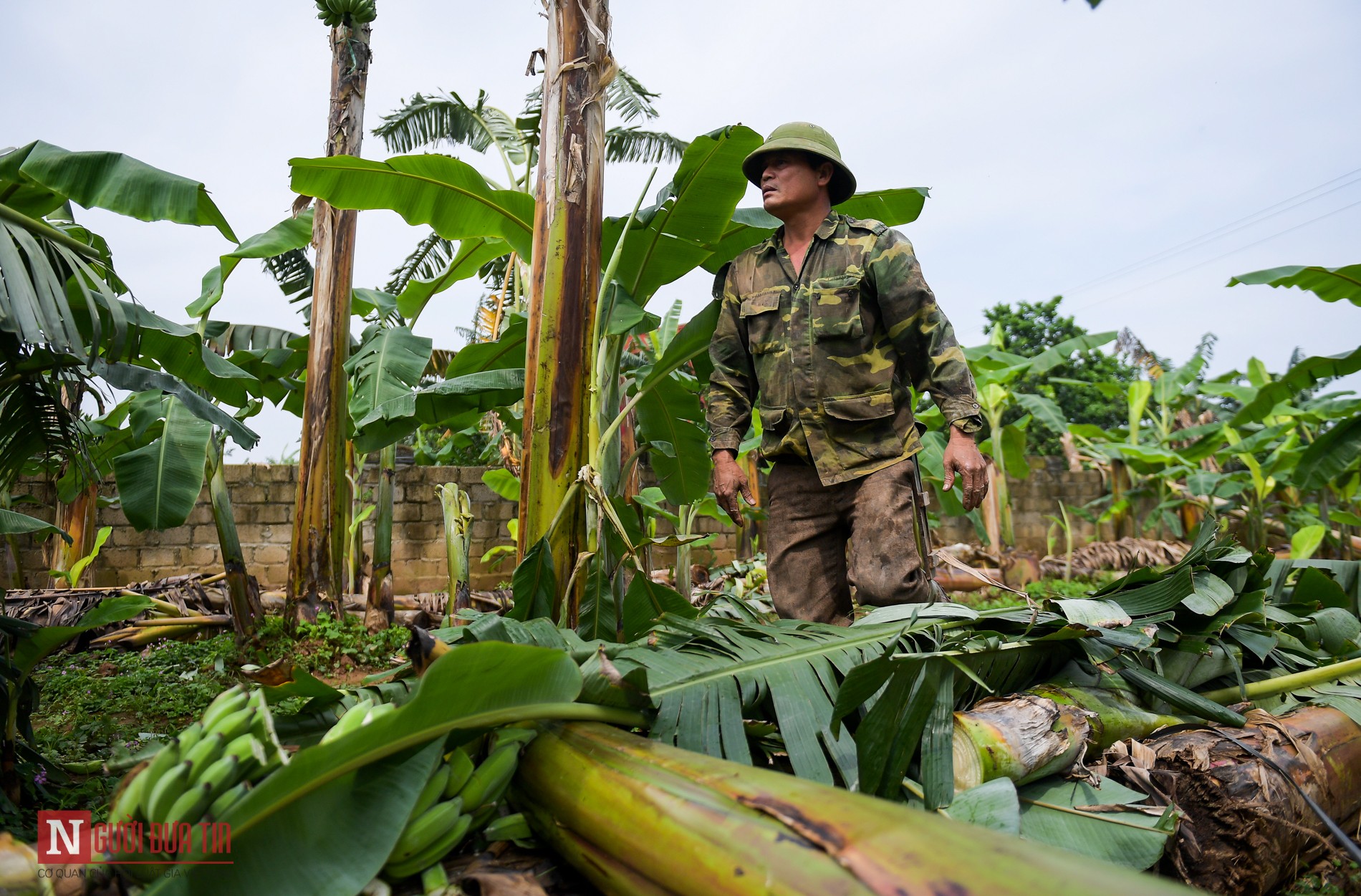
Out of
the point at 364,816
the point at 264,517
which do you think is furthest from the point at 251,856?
the point at 264,517

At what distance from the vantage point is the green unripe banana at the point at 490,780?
51.4 inches

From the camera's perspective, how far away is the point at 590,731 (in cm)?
138

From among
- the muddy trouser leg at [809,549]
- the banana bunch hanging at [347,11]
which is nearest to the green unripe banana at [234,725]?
the muddy trouser leg at [809,549]

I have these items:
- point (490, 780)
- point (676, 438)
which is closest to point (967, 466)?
point (676, 438)

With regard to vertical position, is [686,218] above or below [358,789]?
above

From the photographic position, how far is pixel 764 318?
2.98 m

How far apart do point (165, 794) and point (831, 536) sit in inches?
90.2

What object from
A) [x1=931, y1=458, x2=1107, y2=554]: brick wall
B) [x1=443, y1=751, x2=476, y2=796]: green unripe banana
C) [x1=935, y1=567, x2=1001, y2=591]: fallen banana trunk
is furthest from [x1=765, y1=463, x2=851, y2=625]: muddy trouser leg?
[x1=931, y1=458, x2=1107, y2=554]: brick wall

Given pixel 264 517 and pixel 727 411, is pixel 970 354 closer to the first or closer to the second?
pixel 727 411

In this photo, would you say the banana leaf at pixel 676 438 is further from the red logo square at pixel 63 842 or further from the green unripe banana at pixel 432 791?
the red logo square at pixel 63 842

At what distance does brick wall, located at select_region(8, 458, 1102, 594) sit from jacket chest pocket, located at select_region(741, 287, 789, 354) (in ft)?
15.3

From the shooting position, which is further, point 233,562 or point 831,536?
point 233,562

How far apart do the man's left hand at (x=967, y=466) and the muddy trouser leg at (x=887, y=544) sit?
15 centimetres

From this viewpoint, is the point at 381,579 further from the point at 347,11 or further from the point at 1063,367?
the point at 1063,367
